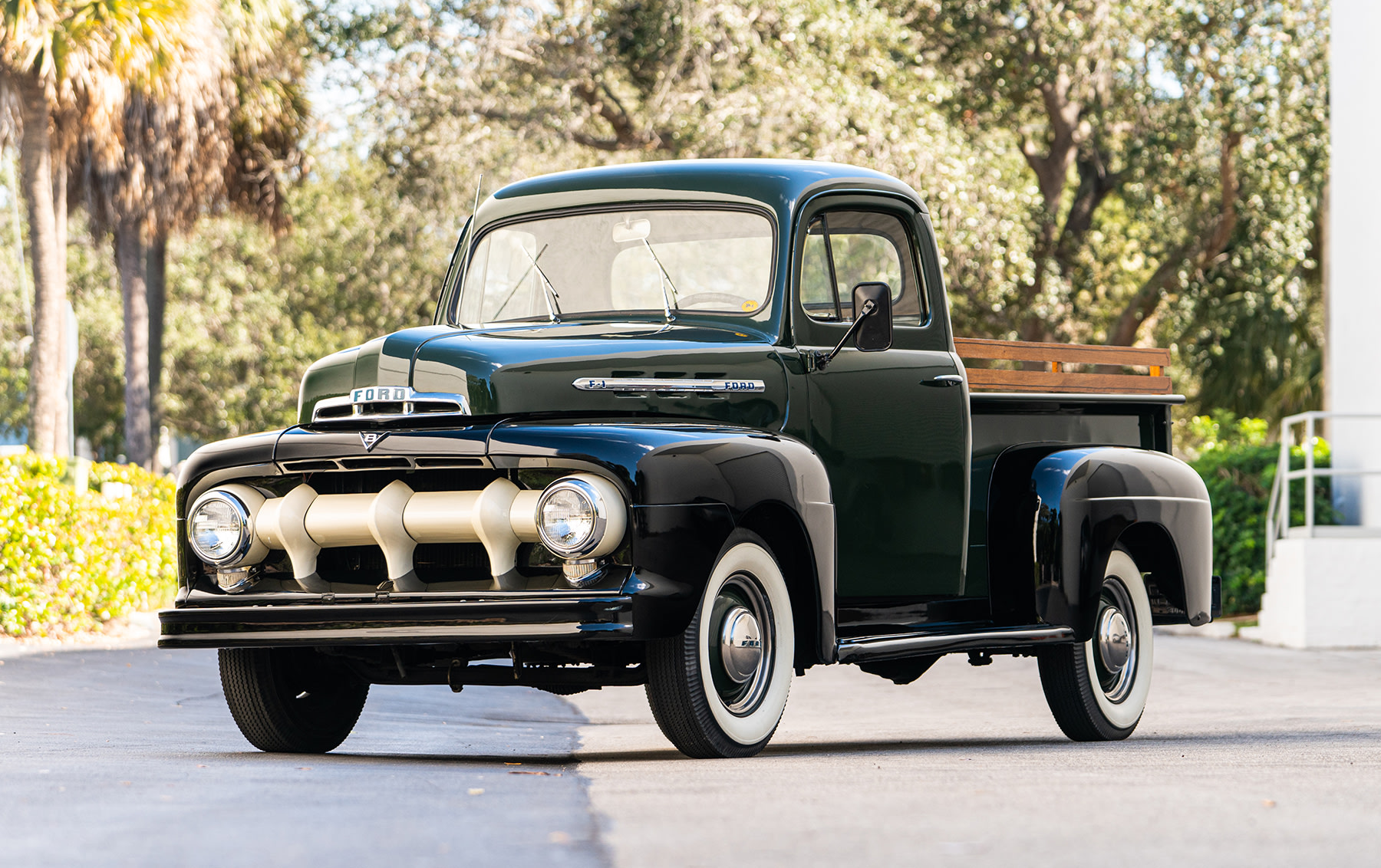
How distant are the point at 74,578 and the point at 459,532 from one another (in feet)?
28.9

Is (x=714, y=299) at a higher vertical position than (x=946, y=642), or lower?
higher

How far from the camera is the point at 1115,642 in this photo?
930 cm

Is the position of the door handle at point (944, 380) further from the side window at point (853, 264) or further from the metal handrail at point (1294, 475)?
the metal handrail at point (1294, 475)

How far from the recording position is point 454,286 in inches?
339

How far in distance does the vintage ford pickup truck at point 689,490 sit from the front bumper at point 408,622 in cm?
1

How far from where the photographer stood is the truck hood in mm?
7141

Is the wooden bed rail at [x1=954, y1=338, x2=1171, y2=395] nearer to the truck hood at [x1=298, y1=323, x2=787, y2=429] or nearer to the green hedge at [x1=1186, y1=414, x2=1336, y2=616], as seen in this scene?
the truck hood at [x1=298, y1=323, x2=787, y2=429]

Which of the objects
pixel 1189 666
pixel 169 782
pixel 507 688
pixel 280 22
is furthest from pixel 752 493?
pixel 280 22

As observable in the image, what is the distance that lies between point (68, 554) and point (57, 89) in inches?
354

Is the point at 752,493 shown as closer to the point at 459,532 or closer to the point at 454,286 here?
the point at 459,532

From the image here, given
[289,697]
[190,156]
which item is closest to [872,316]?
[289,697]

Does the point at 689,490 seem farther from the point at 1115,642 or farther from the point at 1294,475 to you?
the point at 1294,475

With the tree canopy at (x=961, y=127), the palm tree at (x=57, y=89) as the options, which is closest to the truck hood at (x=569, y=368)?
the tree canopy at (x=961, y=127)

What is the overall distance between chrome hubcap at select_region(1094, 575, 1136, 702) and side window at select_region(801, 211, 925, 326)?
1748 mm
